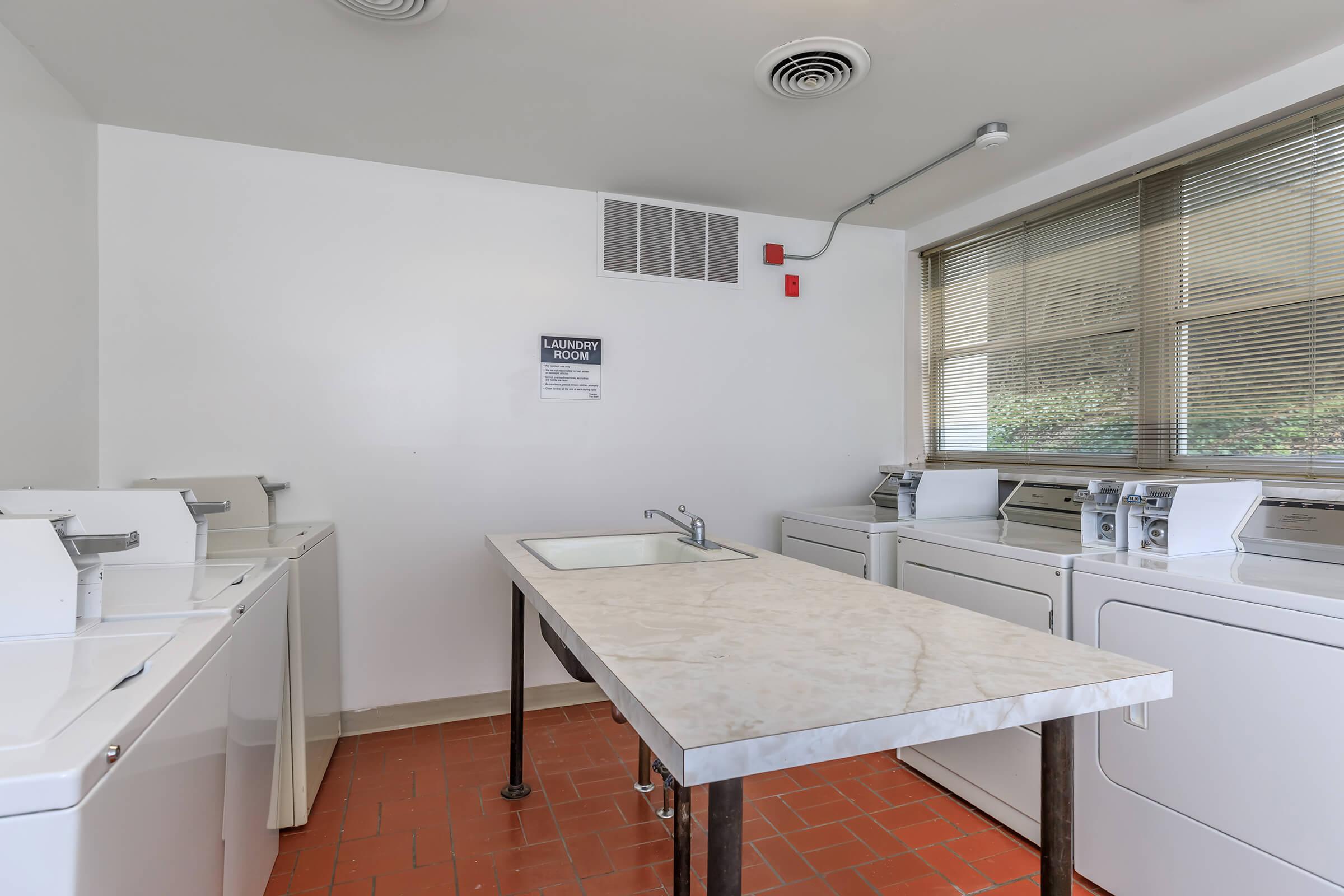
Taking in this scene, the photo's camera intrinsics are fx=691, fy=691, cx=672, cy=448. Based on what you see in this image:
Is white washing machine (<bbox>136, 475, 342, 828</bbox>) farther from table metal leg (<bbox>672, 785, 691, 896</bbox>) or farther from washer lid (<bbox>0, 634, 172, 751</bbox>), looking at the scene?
table metal leg (<bbox>672, 785, 691, 896</bbox>)

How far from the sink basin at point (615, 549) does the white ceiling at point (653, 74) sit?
1627mm

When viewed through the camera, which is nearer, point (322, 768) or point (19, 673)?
point (19, 673)

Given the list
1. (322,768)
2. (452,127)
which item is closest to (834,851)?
(322,768)

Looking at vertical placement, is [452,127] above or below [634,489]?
above

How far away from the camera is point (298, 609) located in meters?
2.38

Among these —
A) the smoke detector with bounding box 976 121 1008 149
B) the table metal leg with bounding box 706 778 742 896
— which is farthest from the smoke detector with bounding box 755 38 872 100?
the table metal leg with bounding box 706 778 742 896

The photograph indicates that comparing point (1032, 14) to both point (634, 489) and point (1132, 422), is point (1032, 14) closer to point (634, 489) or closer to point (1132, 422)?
point (1132, 422)

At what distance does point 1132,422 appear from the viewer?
Result: 2902 millimetres

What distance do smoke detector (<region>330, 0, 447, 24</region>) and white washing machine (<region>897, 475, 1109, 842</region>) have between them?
240 centimetres

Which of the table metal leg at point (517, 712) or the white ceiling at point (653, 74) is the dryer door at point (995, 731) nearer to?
the table metal leg at point (517, 712)

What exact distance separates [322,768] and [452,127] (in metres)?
2.55

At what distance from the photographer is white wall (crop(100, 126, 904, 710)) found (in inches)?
113

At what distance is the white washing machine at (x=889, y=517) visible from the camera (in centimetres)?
298

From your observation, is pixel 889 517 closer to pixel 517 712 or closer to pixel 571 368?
pixel 571 368
